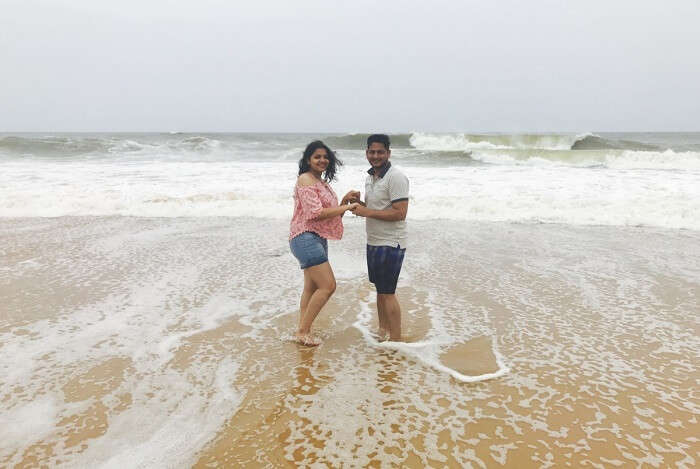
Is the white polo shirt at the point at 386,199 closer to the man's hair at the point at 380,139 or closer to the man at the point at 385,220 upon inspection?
the man at the point at 385,220

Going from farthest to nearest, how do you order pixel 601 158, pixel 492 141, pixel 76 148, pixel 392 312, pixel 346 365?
pixel 492 141
pixel 76 148
pixel 601 158
pixel 392 312
pixel 346 365

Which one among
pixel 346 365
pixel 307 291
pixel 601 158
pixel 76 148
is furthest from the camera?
pixel 76 148

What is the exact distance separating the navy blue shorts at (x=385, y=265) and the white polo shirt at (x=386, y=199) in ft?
0.15

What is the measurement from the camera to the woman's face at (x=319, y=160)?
3.69 metres

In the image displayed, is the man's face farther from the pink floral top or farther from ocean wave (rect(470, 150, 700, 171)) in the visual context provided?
ocean wave (rect(470, 150, 700, 171))

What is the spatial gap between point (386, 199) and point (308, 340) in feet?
4.12

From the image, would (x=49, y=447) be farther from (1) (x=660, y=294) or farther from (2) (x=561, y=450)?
(1) (x=660, y=294)

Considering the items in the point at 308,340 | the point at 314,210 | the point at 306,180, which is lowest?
the point at 308,340

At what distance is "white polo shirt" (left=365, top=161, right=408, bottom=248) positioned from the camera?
11.9 ft

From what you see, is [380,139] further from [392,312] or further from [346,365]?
[346,365]

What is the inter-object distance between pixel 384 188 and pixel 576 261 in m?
4.13

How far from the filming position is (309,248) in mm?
3785

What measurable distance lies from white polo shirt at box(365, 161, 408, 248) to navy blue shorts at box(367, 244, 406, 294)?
0.05 m

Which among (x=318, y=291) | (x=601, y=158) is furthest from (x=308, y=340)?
(x=601, y=158)
